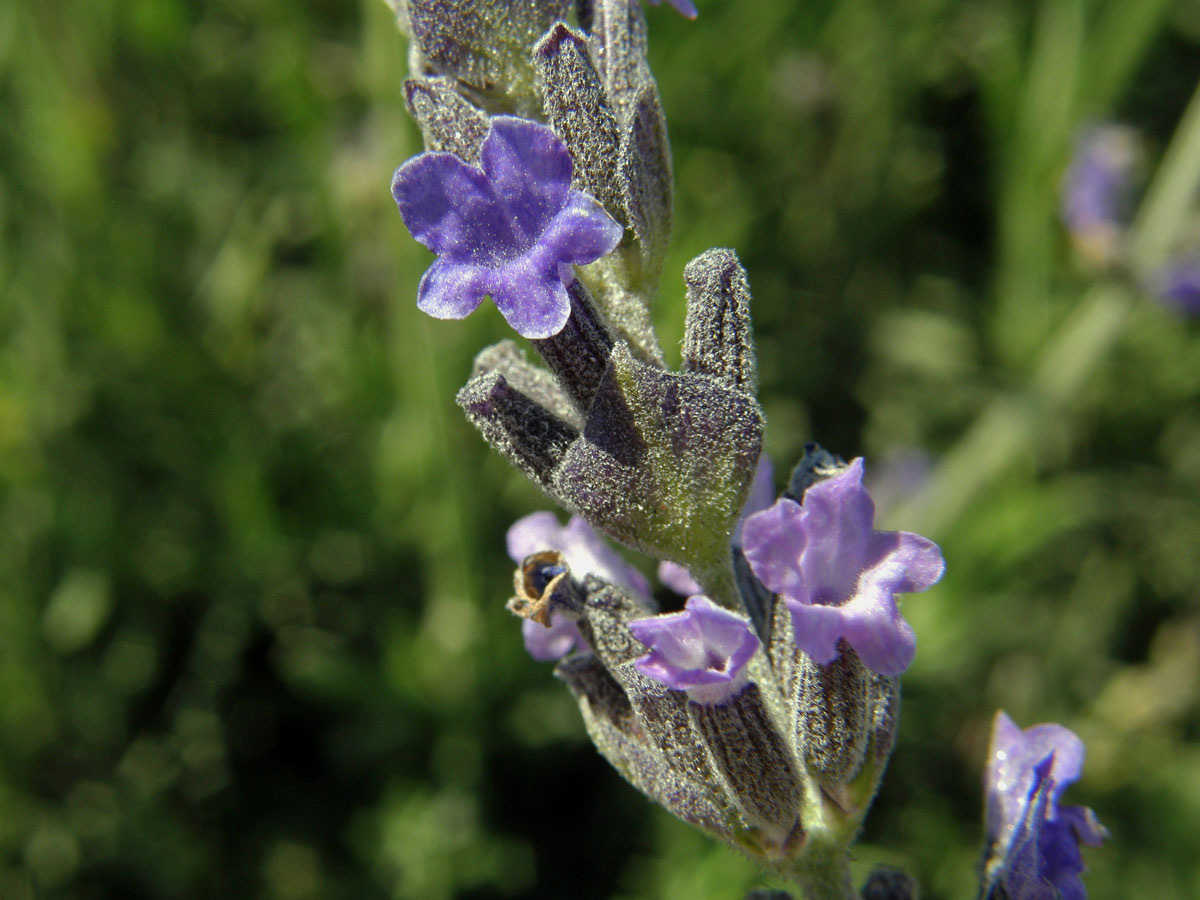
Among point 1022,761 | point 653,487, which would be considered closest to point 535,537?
point 653,487

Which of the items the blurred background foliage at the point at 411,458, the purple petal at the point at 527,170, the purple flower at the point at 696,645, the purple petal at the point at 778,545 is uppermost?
the purple petal at the point at 527,170

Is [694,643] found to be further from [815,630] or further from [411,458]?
[411,458]

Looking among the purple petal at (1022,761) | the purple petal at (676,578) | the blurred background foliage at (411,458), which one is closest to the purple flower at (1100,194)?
the blurred background foliage at (411,458)

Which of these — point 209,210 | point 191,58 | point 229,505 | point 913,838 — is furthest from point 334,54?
point 913,838

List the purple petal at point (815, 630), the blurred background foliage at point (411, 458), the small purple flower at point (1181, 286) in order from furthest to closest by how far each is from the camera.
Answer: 1. the small purple flower at point (1181, 286)
2. the blurred background foliage at point (411, 458)
3. the purple petal at point (815, 630)

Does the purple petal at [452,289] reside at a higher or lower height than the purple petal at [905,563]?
higher

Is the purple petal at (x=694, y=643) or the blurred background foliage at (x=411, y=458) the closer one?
the purple petal at (x=694, y=643)

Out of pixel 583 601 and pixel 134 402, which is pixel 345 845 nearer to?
pixel 134 402

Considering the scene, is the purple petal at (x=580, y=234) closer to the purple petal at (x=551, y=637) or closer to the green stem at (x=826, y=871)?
the purple petal at (x=551, y=637)
